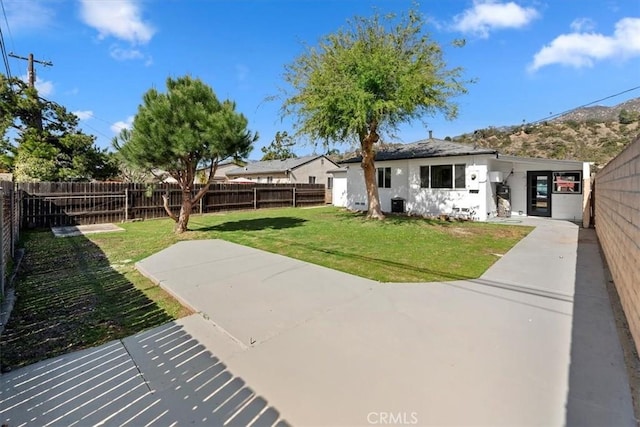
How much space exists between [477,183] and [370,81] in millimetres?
6157

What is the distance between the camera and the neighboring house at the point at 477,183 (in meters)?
12.4

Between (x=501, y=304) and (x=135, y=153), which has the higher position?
(x=135, y=153)

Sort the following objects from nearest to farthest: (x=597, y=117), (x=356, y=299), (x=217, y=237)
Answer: (x=356, y=299) → (x=217, y=237) → (x=597, y=117)

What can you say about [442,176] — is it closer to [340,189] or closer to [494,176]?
[494,176]

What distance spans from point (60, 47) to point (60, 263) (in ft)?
22.1

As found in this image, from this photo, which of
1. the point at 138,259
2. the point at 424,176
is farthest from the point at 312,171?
the point at 138,259

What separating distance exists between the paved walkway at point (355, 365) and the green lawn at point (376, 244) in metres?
1.06

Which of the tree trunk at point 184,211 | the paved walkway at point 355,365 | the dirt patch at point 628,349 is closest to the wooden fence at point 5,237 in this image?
the paved walkway at point 355,365

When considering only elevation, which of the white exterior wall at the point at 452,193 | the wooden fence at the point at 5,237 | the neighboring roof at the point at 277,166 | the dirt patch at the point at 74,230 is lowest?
the dirt patch at the point at 74,230

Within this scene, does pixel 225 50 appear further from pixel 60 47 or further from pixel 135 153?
pixel 135 153

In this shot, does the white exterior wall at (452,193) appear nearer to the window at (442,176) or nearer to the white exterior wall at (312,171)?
the window at (442,176)

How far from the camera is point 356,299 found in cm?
412

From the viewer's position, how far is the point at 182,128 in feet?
27.2

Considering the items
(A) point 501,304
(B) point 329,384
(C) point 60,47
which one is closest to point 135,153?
(C) point 60,47
